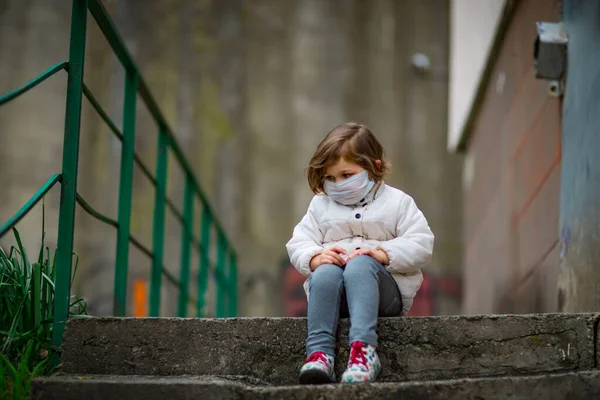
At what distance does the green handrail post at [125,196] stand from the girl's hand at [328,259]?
763mm

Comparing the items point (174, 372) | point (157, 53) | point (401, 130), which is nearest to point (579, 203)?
point (174, 372)

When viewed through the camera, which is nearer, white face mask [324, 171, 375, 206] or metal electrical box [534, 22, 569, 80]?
white face mask [324, 171, 375, 206]

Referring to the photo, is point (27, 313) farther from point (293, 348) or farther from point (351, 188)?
point (351, 188)

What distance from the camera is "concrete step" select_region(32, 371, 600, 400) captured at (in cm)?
189

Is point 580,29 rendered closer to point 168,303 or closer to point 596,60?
point 596,60

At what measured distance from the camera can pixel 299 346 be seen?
2.25 metres

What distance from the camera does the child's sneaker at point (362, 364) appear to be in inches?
81.2

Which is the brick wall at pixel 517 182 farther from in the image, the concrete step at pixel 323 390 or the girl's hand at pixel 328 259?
the concrete step at pixel 323 390

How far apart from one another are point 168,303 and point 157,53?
9.19ft

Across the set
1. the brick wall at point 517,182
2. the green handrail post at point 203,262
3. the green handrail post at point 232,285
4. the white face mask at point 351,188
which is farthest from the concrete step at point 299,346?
the green handrail post at point 232,285

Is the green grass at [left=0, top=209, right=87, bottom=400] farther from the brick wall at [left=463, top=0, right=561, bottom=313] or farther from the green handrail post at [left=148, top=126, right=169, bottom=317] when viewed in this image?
the brick wall at [left=463, top=0, right=561, bottom=313]

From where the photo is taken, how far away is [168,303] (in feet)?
30.0

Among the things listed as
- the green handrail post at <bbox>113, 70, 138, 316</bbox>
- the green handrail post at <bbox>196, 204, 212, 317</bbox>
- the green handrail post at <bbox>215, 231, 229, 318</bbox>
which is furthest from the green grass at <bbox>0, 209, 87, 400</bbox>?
the green handrail post at <bbox>215, 231, 229, 318</bbox>

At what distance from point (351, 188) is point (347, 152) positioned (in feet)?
0.33
